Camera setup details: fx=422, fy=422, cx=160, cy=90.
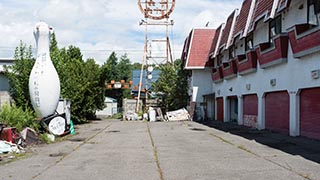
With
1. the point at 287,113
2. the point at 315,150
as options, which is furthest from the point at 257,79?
the point at 315,150

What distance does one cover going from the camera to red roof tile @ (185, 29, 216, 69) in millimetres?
42844

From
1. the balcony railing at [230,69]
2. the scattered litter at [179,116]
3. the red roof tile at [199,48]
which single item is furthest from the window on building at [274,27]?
the scattered litter at [179,116]

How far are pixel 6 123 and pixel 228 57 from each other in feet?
67.8

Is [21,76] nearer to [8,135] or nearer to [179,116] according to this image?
[8,135]

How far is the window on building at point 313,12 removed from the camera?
1716cm

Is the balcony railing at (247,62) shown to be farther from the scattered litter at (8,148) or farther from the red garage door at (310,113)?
the scattered litter at (8,148)

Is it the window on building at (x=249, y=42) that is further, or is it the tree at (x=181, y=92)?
the tree at (x=181, y=92)

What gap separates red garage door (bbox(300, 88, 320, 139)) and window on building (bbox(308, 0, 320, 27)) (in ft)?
9.13

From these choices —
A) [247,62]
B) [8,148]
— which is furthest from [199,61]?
[8,148]

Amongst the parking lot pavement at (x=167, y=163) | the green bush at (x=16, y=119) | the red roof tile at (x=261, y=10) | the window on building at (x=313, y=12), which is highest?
the red roof tile at (x=261, y=10)

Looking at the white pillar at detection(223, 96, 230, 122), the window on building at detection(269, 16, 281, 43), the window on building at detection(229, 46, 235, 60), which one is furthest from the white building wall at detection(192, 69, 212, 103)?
the window on building at detection(269, 16, 281, 43)

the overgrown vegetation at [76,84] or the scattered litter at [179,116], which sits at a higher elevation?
the overgrown vegetation at [76,84]

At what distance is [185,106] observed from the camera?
46.9 metres

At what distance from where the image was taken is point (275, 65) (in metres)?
22.4
